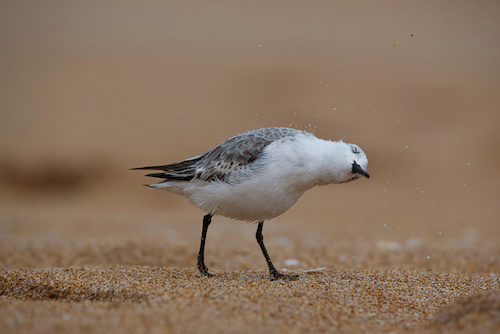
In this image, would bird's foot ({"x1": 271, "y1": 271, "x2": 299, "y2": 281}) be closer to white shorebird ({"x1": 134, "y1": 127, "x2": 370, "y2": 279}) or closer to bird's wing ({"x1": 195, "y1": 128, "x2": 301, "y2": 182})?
white shorebird ({"x1": 134, "y1": 127, "x2": 370, "y2": 279})

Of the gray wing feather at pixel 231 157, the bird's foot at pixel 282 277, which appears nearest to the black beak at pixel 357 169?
the gray wing feather at pixel 231 157

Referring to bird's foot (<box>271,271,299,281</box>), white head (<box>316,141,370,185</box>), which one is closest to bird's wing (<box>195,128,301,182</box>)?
white head (<box>316,141,370,185</box>)

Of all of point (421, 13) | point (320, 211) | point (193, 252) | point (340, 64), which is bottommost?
point (320, 211)

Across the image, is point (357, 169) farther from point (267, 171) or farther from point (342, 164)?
point (267, 171)

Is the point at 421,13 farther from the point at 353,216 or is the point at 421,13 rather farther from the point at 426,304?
the point at 426,304

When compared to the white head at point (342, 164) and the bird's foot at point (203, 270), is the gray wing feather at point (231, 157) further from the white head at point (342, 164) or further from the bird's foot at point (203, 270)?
the bird's foot at point (203, 270)

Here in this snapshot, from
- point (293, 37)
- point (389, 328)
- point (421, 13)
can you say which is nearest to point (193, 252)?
point (389, 328)

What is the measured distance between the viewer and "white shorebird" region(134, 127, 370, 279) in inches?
156

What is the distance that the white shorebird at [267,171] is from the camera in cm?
397

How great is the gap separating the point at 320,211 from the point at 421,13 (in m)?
8.01

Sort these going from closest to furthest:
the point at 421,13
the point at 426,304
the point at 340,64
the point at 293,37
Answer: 1. the point at 426,304
2. the point at 421,13
3. the point at 340,64
4. the point at 293,37

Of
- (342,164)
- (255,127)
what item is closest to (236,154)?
(342,164)

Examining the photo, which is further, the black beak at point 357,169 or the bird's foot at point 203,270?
the bird's foot at point 203,270

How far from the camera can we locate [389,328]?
304 centimetres
